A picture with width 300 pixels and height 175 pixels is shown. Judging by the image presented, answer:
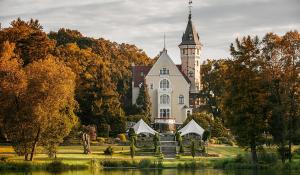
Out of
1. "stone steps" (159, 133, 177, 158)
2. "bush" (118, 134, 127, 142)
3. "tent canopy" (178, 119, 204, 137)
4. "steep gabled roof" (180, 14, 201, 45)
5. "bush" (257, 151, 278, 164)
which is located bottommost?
"bush" (257, 151, 278, 164)

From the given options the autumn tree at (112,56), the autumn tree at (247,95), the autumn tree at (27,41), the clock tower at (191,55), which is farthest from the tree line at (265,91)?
the clock tower at (191,55)

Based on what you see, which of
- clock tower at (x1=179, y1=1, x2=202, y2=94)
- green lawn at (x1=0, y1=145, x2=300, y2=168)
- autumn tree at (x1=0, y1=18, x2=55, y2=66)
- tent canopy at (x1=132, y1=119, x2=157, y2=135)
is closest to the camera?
green lawn at (x1=0, y1=145, x2=300, y2=168)

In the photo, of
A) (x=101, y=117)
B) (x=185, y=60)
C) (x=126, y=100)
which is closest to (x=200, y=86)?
(x=185, y=60)

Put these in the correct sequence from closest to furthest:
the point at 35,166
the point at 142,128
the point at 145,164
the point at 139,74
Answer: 1. the point at 35,166
2. the point at 145,164
3. the point at 142,128
4. the point at 139,74

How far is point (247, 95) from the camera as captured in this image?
159 feet

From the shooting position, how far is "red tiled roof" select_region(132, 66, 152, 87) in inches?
3401

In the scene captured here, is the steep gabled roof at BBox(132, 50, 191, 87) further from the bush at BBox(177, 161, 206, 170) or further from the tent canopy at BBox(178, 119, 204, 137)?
the bush at BBox(177, 161, 206, 170)

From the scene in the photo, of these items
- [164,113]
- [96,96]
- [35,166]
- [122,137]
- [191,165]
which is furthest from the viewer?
[164,113]

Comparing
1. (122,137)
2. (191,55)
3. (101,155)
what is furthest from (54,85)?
(191,55)

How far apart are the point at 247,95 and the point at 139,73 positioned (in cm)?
3931

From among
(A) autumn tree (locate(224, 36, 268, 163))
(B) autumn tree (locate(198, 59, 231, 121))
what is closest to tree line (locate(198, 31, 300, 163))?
(A) autumn tree (locate(224, 36, 268, 163))

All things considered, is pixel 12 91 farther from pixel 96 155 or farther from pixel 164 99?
pixel 164 99

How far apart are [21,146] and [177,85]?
3819 centimetres

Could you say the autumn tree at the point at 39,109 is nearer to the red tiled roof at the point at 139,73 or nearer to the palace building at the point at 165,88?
the palace building at the point at 165,88
